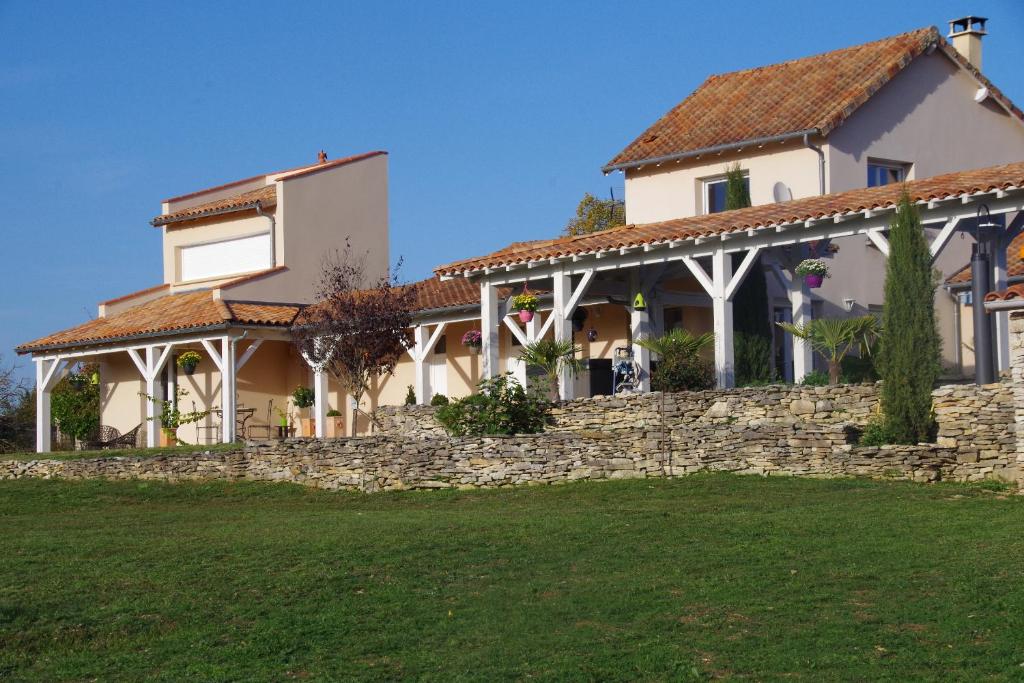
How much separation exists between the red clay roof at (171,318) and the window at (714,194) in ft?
30.6

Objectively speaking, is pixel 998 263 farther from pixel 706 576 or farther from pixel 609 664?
pixel 609 664

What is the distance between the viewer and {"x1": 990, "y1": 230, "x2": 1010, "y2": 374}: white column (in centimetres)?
1872

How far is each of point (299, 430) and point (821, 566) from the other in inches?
851

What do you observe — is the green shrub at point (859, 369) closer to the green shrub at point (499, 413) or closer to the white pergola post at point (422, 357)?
the green shrub at point (499, 413)

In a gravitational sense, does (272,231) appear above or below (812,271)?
above

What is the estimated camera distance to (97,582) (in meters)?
12.1

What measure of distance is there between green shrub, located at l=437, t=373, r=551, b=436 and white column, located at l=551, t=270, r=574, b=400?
131 cm

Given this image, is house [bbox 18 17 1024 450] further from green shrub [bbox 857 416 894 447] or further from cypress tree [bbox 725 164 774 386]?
green shrub [bbox 857 416 894 447]

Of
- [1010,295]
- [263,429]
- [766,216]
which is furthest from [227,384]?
[1010,295]

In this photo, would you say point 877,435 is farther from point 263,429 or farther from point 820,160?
point 263,429

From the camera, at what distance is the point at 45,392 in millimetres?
33344

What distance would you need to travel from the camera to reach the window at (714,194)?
27.9 metres

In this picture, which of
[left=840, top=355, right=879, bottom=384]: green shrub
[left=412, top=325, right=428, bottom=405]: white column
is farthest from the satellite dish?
[left=412, top=325, right=428, bottom=405]: white column

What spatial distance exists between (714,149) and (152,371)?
1329cm
